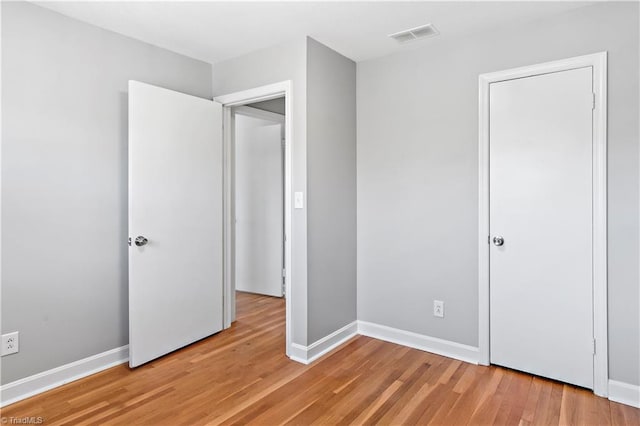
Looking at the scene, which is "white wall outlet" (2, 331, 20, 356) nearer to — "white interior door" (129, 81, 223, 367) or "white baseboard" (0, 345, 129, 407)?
"white baseboard" (0, 345, 129, 407)

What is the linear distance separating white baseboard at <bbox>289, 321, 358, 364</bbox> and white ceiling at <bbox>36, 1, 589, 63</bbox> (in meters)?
2.29

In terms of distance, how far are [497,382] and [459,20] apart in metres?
2.39

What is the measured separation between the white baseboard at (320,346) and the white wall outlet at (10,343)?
Answer: 1719mm

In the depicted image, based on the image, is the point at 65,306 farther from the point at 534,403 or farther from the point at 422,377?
the point at 534,403

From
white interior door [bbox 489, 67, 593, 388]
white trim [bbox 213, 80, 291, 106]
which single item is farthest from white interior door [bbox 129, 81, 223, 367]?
white interior door [bbox 489, 67, 593, 388]

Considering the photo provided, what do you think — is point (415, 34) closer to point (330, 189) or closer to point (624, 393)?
point (330, 189)

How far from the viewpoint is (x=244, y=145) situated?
484 centimetres

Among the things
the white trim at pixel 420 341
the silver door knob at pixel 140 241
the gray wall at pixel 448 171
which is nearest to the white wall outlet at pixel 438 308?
the gray wall at pixel 448 171

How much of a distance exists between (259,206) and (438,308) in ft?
8.39

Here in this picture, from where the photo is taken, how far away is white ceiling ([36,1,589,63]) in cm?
238

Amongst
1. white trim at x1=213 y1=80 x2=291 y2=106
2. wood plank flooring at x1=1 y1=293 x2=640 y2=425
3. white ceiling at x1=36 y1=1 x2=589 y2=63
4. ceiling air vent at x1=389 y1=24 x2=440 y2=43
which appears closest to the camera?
wood plank flooring at x1=1 y1=293 x2=640 y2=425

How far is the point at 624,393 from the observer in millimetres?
2250

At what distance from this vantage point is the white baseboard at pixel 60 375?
2.24m

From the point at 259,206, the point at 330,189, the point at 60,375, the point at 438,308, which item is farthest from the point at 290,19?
the point at 60,375
